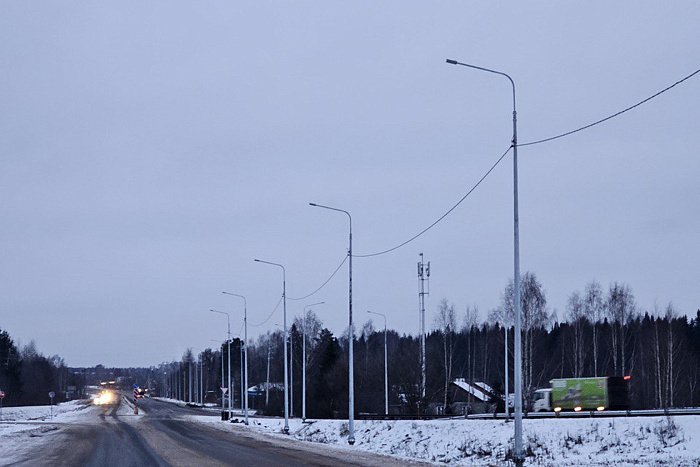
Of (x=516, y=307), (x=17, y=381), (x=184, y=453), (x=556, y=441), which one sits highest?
(x=516, y=307)

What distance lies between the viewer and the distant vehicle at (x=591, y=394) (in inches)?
2071

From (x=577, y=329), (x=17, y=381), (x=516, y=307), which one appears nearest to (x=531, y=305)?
(x=577, y=329)

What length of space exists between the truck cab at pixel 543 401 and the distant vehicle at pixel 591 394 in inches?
8.8

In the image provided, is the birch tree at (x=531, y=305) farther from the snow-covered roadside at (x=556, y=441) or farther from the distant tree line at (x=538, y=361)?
the snow-covered roadside at (x=556, y=441)

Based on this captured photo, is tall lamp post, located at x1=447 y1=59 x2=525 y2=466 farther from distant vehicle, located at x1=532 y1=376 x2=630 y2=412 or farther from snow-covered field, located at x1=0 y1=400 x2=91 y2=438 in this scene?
snow-covered field, located at x1=0 y1=400 x2=91 y2=438

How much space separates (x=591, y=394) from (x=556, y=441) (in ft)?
81.6

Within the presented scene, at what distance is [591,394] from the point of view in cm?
5309

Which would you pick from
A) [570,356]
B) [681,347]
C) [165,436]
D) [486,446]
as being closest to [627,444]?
[486,446]

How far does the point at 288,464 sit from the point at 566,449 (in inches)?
369

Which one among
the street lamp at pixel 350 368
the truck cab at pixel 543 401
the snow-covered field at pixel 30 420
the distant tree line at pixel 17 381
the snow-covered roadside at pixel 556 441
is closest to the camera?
the snow-covered roadside at pixel 556 441

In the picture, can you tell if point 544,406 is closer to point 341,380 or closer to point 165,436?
point 165,436

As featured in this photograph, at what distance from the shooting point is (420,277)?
6438 cm

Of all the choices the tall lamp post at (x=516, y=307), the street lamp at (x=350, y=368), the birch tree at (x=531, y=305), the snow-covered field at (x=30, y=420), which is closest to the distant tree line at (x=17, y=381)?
the snow-covered field at (x=30, y=420)

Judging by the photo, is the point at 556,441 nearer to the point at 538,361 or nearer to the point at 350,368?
the point at 350,368
